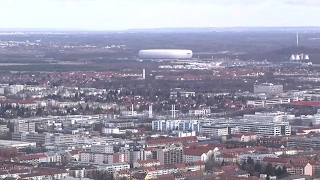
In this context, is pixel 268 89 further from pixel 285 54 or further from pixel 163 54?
pixel 163 54

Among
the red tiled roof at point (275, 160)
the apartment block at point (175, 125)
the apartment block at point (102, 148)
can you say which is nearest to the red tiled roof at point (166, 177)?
the red tiled roof at point (275, 160)

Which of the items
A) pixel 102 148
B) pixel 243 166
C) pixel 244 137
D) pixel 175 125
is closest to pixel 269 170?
pixel 243 166

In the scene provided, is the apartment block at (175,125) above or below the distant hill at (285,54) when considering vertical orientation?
above

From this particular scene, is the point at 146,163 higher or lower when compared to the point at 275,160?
lower

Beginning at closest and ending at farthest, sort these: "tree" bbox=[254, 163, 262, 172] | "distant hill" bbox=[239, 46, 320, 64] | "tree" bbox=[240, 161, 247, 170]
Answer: "tree" bbox=[254, 163, 262, 172]
"tree" bbox=[240, 161, 247, 170]
"distant hill" bbox=[239, 46, 320, 64]

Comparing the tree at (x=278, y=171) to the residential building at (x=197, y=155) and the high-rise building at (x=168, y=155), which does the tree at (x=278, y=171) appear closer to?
the residential building at (x=197, y=155)

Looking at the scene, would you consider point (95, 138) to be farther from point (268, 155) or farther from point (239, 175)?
point (239, 175)

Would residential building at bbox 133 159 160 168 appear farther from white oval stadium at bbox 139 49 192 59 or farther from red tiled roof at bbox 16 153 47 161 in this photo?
white oval stadium at bbox 139 49 192 59

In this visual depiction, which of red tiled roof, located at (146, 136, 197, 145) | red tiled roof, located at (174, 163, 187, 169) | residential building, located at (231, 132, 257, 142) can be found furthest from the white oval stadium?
red tiled roof, located at (174, 163, 187, 169)
